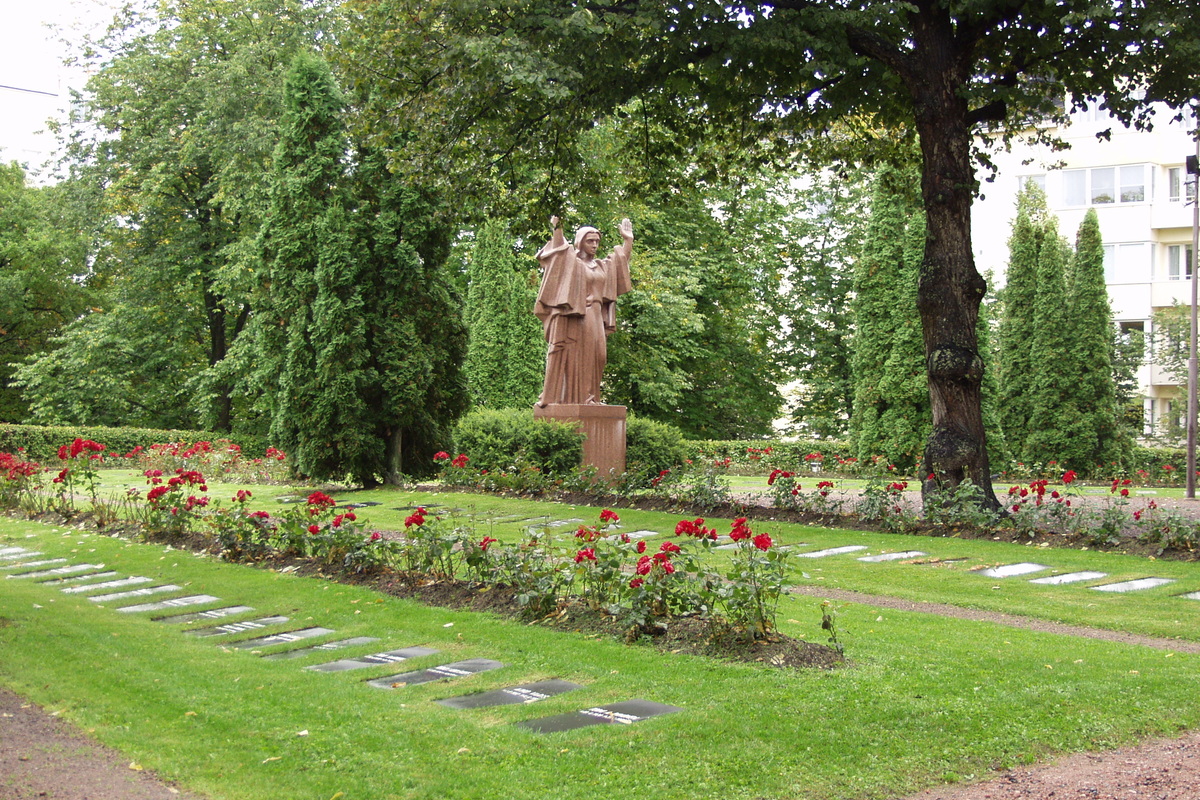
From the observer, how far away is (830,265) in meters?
34.1

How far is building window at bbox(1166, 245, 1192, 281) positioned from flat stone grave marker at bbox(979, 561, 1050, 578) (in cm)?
3195

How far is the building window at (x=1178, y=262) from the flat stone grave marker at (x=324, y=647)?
37631 millimetres

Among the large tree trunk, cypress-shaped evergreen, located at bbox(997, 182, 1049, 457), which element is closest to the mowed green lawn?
the large tree trunk

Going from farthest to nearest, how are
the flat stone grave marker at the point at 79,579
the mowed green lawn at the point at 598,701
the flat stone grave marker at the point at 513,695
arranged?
the flat stone grave marker at the point at 79,579, the flat stone grave marker at the point at 513,695, the mowed green lawn at the point at 598,701

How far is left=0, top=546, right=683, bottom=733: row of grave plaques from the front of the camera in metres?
5.30

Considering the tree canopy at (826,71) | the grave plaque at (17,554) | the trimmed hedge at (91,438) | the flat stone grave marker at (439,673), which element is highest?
the tree canopy at (826,71)

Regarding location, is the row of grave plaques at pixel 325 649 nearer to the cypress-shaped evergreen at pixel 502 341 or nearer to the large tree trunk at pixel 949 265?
the large tree trunk at pixel 949 265

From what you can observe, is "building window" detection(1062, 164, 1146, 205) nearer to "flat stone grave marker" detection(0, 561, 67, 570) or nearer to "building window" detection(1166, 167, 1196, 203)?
"building window" detection(1166, 167, 1196, 203)

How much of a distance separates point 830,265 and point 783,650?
29.1 meters

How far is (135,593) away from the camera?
904 cm

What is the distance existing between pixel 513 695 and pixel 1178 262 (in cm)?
3885

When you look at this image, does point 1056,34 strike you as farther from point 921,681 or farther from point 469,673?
point 469,673

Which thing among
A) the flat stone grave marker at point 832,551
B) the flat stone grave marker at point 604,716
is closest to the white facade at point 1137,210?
the flat stone grave marker at point 832,551

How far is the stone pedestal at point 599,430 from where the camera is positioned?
1697 cm
